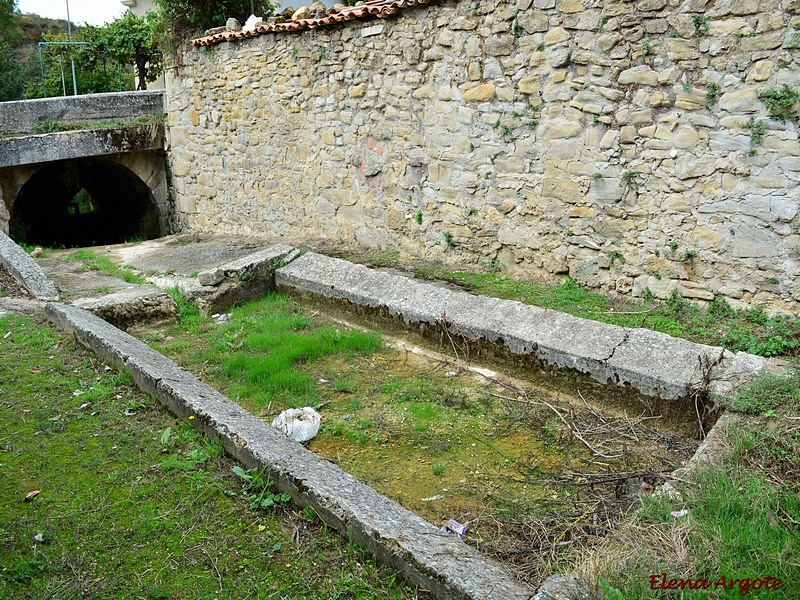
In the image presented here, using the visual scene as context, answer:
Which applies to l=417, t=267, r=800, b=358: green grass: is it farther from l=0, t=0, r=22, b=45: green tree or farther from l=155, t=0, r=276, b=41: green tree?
l=0, t=0, r=22, b=45: green tree

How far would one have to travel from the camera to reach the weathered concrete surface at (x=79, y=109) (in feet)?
39.1

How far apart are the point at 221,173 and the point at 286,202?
193 cm

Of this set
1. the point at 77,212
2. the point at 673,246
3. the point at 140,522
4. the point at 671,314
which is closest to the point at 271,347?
the point at 140,522

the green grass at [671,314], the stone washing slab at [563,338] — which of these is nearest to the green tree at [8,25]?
the stone washing slab at [563,338]

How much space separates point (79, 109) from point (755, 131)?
11405 mm

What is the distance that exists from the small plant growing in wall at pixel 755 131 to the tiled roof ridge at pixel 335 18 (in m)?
3.33

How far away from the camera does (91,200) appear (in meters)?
20.2

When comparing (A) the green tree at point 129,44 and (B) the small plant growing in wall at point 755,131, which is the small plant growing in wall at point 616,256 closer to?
(B) the small plant growing in wall at point 755,131

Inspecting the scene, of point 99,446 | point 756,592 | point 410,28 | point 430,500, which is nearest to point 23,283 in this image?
point 99,446

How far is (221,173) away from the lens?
10.9m

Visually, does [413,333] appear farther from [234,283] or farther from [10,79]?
A: [10,79]

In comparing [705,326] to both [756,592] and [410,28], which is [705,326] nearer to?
[756,592]

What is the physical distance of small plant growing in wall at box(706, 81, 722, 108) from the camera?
5.09 meters

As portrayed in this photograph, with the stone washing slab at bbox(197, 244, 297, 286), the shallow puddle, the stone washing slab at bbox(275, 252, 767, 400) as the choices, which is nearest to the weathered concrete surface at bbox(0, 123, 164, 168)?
the stone washing slab at bbox(197, 244, 297, 286)
